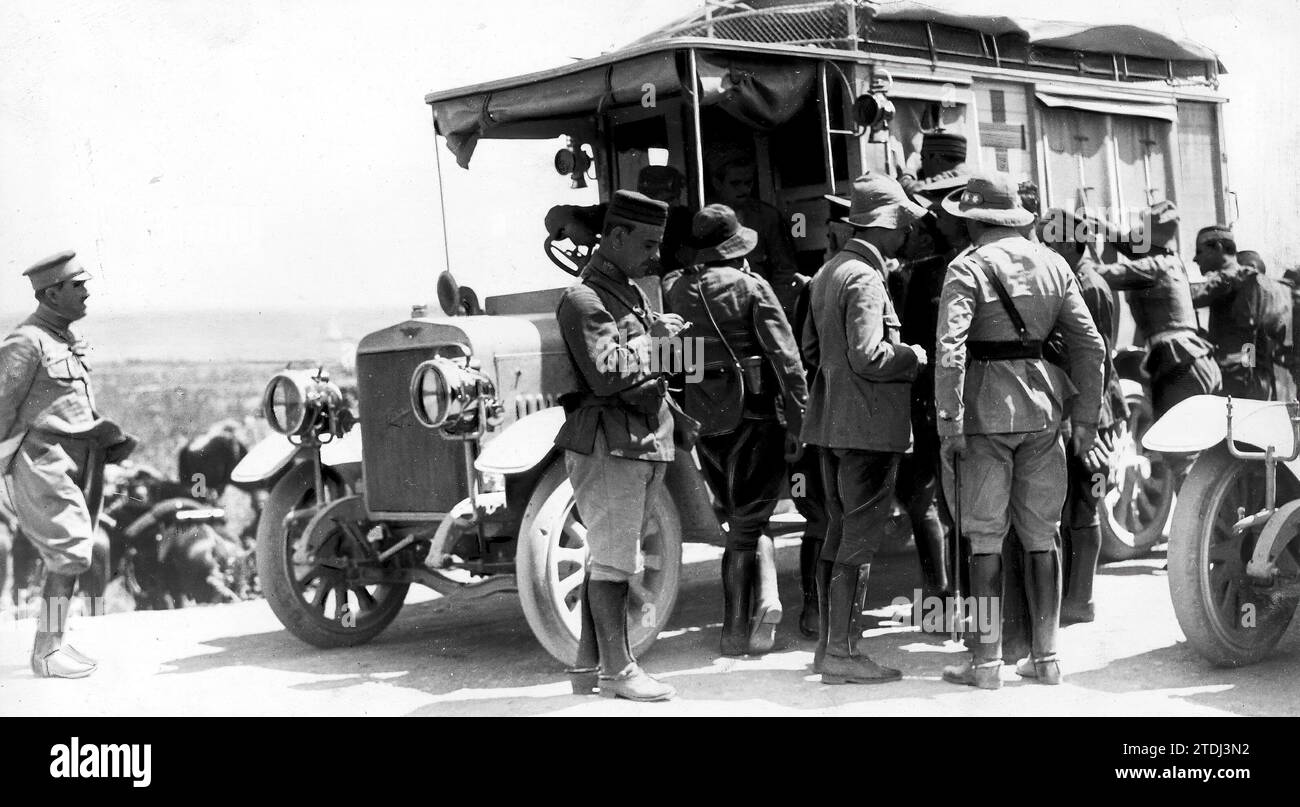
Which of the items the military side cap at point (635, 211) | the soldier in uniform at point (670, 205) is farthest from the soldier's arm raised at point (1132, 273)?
the military side cap at point (635, 211)

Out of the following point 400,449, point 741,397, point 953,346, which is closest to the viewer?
point 953,346

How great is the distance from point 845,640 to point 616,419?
135 cm

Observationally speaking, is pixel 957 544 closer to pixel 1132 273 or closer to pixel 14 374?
pixel 1132 273

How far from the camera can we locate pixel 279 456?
291 inches

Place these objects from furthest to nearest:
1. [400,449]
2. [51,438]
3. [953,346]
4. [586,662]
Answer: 1. [400,449]
2. [51,438]
3. [586,662]
4. [953,346]

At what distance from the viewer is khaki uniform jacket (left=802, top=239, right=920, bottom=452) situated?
5.84 meters

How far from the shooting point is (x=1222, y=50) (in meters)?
9.91

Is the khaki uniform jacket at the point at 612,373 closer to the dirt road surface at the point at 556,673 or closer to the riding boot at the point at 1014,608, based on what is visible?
the dirt road surface at the point at 556,673

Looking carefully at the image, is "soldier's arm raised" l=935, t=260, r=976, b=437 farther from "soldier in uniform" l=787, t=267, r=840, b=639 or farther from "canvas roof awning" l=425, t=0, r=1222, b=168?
"canvas roof awning" l=425, t=0, r=1222, b=168

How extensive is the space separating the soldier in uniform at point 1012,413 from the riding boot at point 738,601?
121cm

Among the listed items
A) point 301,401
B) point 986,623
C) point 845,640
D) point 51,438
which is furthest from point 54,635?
point 986,623

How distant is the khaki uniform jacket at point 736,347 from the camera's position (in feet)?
21.4

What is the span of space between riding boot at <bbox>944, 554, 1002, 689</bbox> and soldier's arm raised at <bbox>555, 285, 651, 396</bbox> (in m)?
1.54
